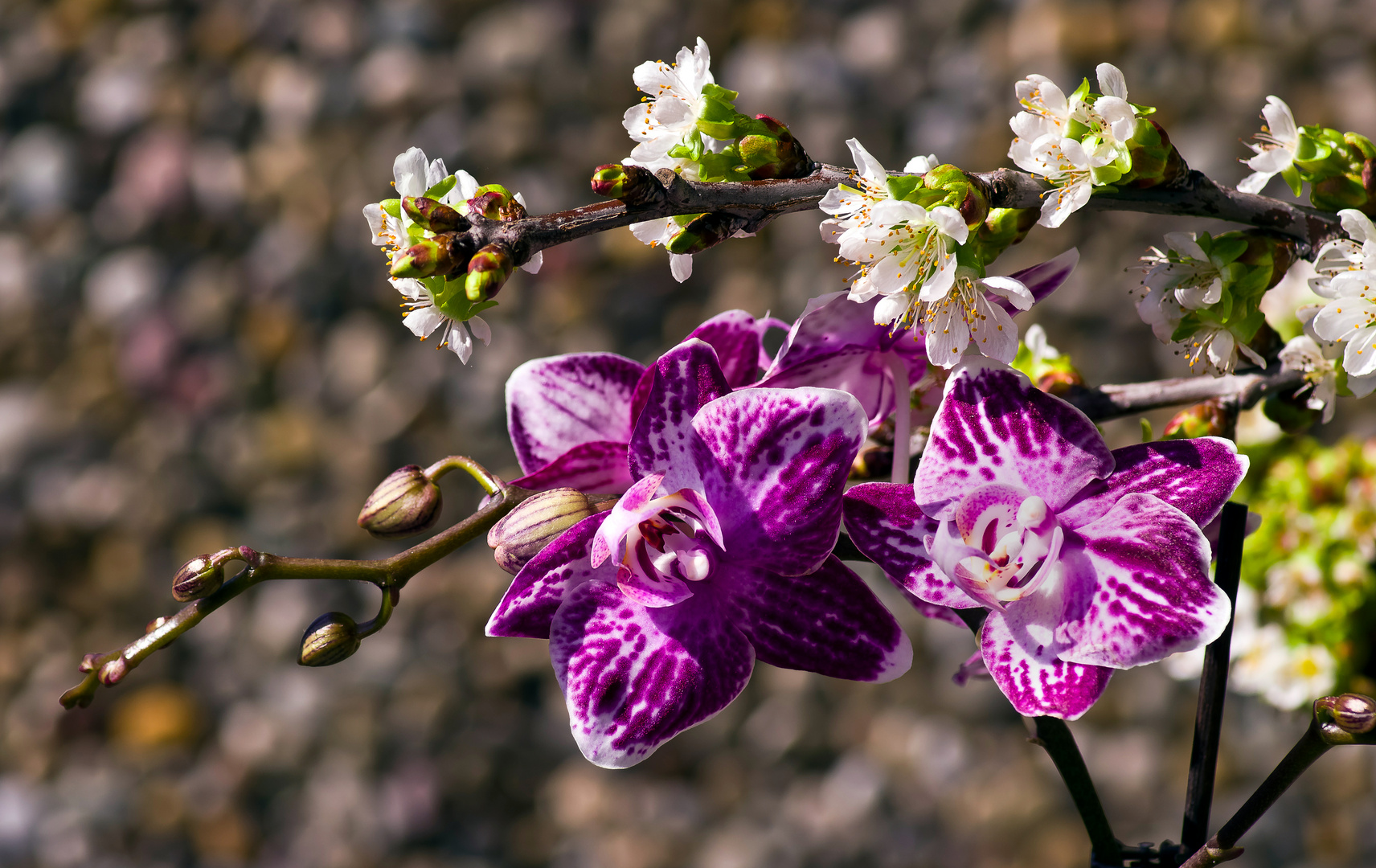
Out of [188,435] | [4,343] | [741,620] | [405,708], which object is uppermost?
[741,620]

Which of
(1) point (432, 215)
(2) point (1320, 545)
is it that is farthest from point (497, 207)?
(2) point (1320, 545)

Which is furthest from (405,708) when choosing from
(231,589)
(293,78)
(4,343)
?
(231,589)

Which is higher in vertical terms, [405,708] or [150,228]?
[150,228]

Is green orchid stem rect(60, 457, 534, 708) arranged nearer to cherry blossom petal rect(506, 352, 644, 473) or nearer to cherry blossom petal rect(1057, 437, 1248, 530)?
cherry blossom petal rect(506, 352, 644, 473)

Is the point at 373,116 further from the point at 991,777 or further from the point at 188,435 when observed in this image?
the point at 991,777

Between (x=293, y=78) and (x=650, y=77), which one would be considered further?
(x=293, y=78)

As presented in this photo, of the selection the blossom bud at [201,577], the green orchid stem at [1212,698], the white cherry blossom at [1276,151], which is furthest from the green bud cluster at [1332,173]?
the blossom bud at [201,577]
